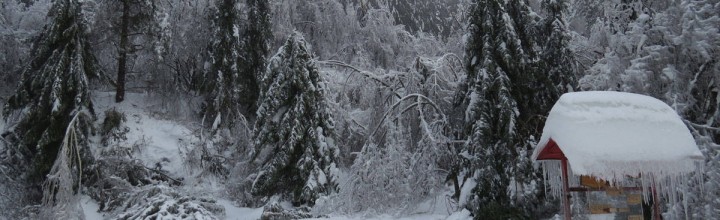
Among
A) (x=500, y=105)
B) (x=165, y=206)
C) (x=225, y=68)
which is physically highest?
(x=225, y=68)

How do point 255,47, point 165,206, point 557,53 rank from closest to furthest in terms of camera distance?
point 165,206, point 557,53, point 255,47

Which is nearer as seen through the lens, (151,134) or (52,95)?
(52,95)

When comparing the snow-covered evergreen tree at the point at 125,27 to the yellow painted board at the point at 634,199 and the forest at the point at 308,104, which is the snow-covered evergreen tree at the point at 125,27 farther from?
the yellow painted board at the point at 634,199

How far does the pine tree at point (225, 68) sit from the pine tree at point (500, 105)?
671 centimetres

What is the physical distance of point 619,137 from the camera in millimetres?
5293

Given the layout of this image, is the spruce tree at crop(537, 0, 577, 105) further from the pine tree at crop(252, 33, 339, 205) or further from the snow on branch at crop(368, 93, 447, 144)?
the pine tree at crop(252, 33, 339, 205)

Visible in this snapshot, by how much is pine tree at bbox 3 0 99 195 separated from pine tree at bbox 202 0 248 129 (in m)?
3.22

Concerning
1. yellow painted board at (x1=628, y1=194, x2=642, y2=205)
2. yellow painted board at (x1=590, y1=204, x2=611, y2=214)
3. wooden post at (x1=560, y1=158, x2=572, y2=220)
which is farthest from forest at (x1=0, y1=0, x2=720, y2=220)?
wooden post at (x1=560, y1=158, x2=572, y2=220)

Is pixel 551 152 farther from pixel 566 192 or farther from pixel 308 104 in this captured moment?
pixel 308 104

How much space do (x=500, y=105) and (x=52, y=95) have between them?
33.1 ft

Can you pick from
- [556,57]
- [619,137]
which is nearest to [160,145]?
[556,57]

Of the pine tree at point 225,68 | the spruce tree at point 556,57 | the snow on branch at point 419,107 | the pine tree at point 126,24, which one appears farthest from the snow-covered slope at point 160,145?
the spruce tree at point 556,57

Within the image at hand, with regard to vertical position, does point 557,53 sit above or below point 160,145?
above

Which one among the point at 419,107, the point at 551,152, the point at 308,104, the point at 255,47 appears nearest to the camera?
the point at 551,152
